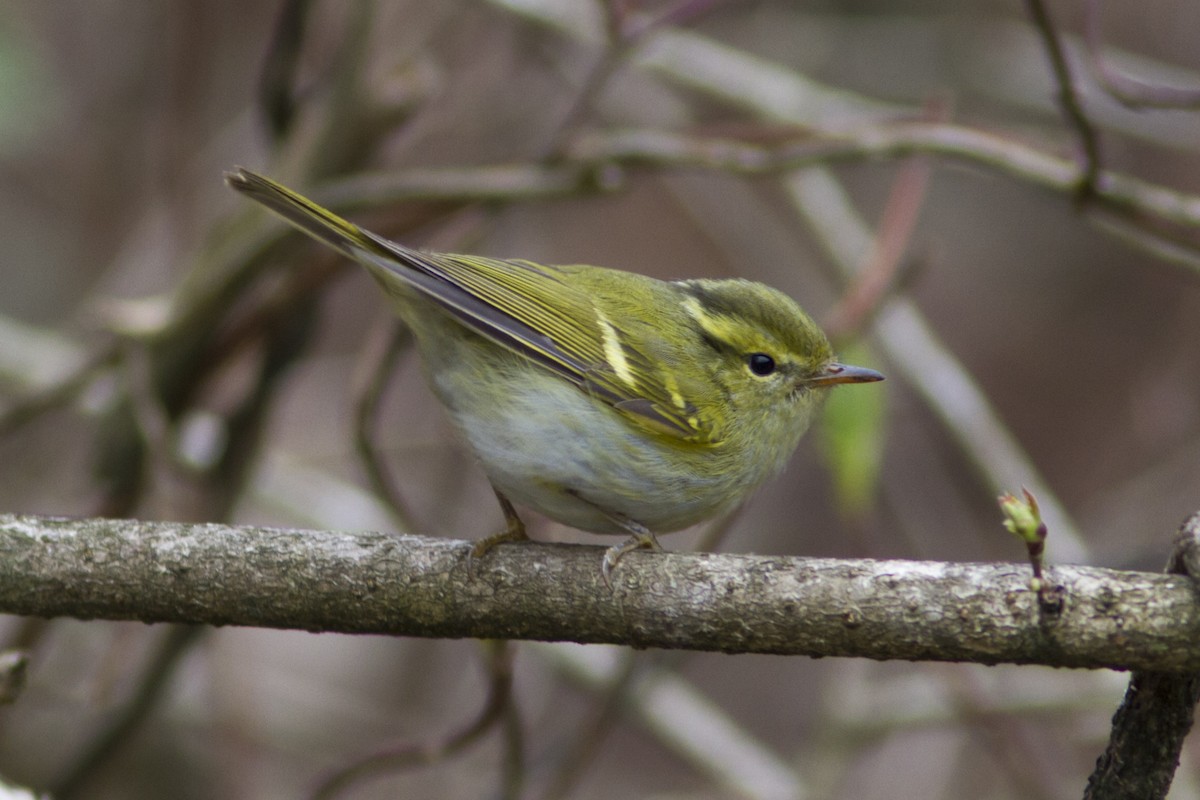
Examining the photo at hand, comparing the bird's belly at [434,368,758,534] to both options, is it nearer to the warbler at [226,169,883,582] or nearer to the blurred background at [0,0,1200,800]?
the warbler at [226,169,883,582]

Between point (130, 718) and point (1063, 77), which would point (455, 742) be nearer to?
point (130, 718)

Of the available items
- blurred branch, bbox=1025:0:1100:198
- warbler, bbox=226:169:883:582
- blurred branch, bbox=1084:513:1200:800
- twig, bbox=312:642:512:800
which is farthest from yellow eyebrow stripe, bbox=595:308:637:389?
blurred branch, bbox=1084:513:1200:800

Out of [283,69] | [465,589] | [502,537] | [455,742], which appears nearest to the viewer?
[465,589]

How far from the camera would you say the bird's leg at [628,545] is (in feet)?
7.07

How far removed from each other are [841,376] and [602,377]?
2.32ft

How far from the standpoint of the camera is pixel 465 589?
215 centimetres

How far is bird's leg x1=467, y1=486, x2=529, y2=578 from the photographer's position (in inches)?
86.8

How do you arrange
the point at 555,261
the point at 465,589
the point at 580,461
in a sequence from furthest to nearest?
the point at 555,261
the point at 580,461
the point at 465,589

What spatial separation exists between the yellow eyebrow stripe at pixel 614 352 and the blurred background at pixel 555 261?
0.63 m

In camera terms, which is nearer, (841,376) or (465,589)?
(465,589)

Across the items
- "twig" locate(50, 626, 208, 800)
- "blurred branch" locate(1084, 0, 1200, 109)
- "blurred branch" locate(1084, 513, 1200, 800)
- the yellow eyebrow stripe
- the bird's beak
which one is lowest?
"twig" locate(50, 626, 208, 800)

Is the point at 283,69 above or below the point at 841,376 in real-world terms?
above

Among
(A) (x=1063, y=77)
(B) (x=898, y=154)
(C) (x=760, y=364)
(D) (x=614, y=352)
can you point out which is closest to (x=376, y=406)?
(D) (x=614, y=352)

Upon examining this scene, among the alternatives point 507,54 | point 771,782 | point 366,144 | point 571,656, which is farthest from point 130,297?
point 771,782
